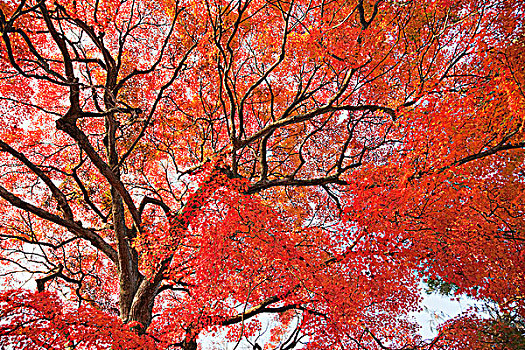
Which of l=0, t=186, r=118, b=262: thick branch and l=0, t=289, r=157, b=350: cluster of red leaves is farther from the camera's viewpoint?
l=0, t=186, r=118, b=262: thick branch

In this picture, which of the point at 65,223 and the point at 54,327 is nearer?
the point at 54,327

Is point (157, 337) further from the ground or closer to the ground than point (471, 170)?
closer to the ground

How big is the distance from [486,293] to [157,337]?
356 inches

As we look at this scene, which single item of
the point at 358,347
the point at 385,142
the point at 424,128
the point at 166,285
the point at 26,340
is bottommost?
the point at 358,347

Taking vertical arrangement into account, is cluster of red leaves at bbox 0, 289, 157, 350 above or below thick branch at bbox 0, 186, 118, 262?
below

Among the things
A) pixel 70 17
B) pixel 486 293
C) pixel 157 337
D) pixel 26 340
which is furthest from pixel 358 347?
pixel 70 17

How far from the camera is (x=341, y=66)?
818cm

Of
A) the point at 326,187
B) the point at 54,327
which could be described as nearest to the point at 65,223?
the point at 54,327

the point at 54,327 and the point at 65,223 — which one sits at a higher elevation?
the point at 65,223

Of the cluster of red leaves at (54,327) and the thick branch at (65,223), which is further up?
the thick branch at (65,223)

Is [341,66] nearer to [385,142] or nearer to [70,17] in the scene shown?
[385,142]

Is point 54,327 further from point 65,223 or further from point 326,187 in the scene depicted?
point 326,187

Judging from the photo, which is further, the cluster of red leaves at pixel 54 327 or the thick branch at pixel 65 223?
the thick branch at pixel 65 223

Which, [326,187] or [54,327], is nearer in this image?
[54,327]
